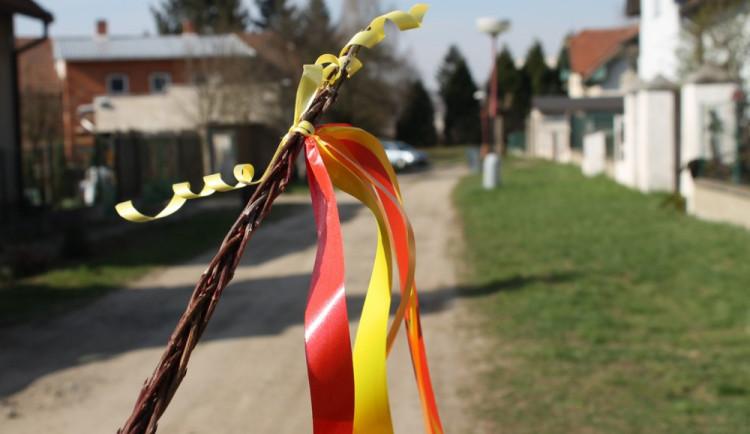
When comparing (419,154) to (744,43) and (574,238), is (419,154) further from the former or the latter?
(574,238)

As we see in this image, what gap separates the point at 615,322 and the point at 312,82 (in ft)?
23.4

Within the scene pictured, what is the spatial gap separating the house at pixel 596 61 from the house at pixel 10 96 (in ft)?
100

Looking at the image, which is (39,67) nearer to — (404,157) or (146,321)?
(404,157)

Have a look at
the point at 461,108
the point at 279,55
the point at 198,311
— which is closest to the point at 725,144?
the point at 198,311

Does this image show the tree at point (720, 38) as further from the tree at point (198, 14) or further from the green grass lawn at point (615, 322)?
the tree at point (198, 14)

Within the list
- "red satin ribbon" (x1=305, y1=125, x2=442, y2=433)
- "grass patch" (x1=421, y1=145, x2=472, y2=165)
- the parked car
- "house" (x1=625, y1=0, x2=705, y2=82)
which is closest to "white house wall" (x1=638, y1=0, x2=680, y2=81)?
"house" (x1=625, y1=0, x2=705, y2=82)

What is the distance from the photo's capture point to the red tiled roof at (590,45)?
173 feet

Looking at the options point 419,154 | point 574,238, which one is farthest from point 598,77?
point 574,238

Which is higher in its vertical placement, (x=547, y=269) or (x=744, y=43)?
(x=744, y=43)

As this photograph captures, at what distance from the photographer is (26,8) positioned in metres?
16.4

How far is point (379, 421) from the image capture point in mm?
1309

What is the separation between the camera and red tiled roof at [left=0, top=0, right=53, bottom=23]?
15891 mm

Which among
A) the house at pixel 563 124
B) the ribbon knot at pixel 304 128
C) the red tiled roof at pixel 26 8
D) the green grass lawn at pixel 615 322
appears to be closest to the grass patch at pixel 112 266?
the red tiled roof at pixel 26 8

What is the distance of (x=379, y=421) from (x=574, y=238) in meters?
12.3
